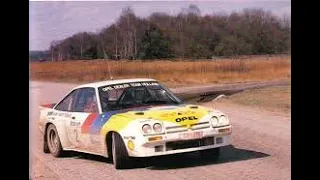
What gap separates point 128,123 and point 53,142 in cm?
50

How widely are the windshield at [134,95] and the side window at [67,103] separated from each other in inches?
6.6

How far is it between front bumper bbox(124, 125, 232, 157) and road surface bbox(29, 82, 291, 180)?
0.04 meters

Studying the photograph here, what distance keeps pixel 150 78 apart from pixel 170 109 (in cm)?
21

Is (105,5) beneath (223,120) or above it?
above

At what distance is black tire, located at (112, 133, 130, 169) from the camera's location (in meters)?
3.08

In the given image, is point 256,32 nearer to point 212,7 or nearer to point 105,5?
point 212,7

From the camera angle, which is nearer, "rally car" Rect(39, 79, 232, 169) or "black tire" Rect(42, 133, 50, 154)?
"rally car" Rect(39, 79, 232, 169)

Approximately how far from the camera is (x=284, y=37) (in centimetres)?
321

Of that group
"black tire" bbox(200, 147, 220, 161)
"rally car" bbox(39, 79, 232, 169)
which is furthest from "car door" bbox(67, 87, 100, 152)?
"black tire" bbox(200, 147, 220, 161)

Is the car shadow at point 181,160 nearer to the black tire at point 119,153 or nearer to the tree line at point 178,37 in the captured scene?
the black tire at point 119,153

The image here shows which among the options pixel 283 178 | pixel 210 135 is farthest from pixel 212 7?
pixel 283 178

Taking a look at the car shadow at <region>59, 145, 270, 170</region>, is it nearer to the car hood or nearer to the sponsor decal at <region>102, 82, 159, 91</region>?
the car hood
